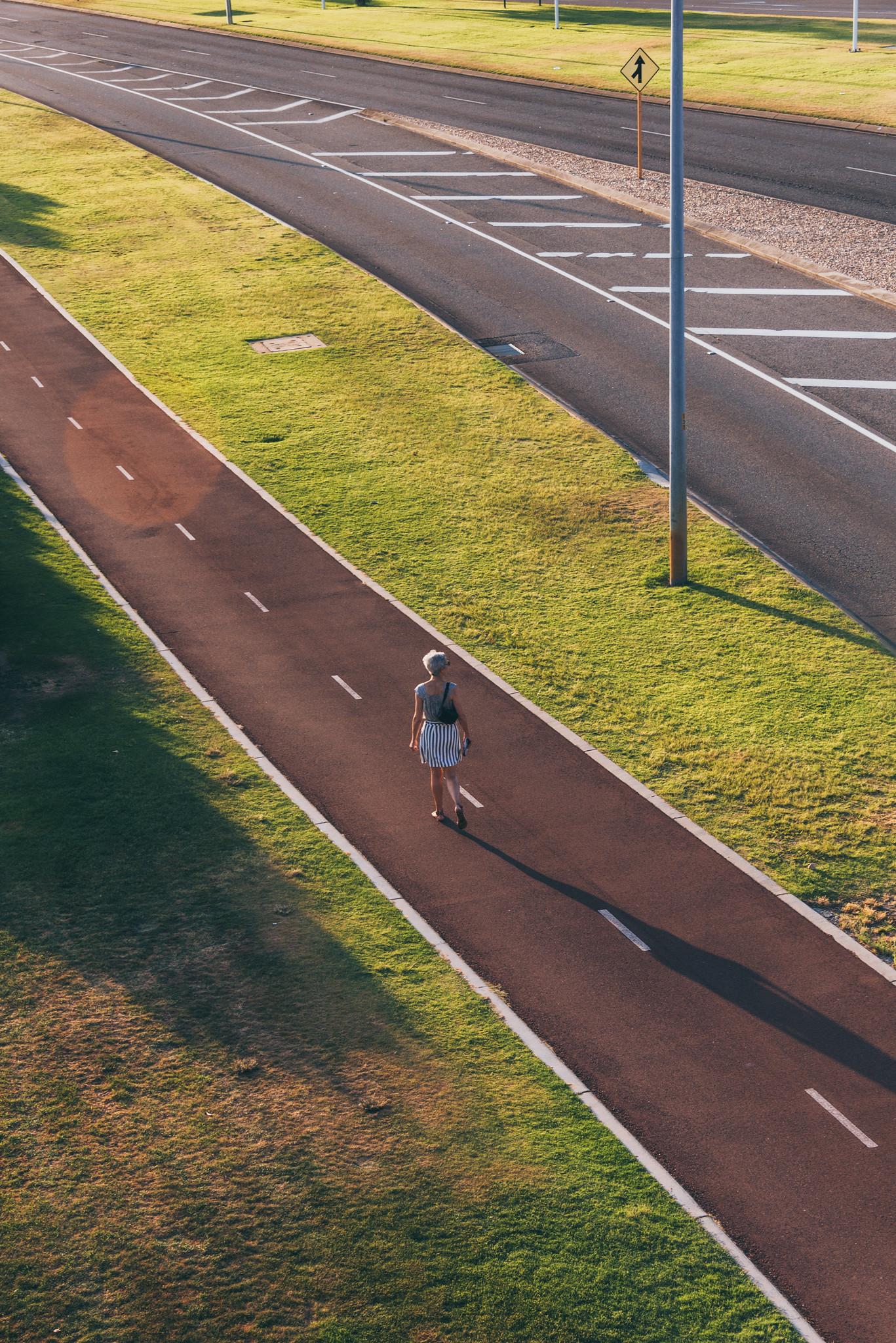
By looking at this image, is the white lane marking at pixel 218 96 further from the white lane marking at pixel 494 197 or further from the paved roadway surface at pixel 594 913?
the paved roadway surface at pixel 594 913

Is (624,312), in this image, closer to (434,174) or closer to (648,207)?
(648,207)

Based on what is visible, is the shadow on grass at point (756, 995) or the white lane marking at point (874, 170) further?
the white lane marking at point (874, 170)

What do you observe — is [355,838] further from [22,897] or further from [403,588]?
[403,588]

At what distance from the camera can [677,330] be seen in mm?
17406

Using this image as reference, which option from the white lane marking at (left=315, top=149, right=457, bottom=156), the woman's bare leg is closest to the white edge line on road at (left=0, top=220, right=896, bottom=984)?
the woman's bare leg

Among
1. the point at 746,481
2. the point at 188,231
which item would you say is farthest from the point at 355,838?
the point at 188,231

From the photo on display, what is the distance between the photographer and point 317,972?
1141cm

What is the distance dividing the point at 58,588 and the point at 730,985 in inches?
447

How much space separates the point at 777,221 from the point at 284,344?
14.3 metres

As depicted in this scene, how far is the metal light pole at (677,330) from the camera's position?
1652cm

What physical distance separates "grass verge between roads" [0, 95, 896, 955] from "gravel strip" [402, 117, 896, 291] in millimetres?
9808

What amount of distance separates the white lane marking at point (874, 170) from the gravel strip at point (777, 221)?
3651 mm

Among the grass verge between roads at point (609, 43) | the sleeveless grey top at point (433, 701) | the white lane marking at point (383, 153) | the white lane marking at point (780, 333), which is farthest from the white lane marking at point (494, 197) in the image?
the sleeveless grey top at point (433, 701)

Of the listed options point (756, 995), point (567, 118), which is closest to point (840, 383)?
point (756, 995)
